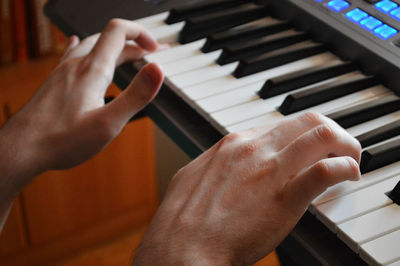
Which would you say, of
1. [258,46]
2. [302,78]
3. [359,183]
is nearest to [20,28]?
[258,46]

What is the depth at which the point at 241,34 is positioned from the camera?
107cm

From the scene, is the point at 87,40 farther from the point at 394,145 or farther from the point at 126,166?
the point at 126,166

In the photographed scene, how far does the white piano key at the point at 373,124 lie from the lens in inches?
33.5

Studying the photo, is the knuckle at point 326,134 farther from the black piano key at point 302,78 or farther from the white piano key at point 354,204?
the black piano key at point 302,78

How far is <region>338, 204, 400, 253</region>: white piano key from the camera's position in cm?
68

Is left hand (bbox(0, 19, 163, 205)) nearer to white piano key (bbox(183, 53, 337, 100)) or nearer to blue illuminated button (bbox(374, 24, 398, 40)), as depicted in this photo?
white piano key (bbox(183, 53, 337, 100))

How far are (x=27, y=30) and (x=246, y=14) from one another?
1.01 meters

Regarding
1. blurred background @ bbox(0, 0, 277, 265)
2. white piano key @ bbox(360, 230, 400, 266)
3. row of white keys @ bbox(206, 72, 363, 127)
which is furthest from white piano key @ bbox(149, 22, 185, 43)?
blurred background @ bbox(0, 0, 277, 265)

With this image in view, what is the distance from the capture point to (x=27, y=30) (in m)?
1.92

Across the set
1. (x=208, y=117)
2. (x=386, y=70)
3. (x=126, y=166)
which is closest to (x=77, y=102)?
(x=208, y=117)

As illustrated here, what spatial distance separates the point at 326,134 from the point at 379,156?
0.30 ft

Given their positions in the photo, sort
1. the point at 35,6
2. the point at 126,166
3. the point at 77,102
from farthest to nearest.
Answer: the point at 126,166 → the point at 35,6 → the point at 77,102

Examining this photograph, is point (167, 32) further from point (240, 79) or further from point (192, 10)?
point (240, 79)

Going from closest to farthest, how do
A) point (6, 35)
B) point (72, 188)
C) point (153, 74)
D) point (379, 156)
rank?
point (379, 156), point (153, 74), point (6, 35), point (72, 188)
